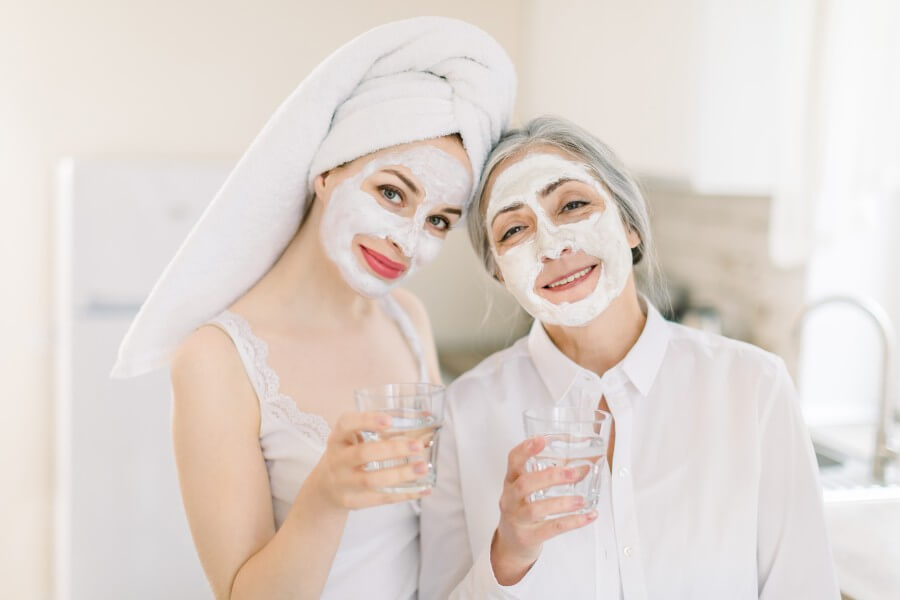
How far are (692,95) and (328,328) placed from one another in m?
1.21

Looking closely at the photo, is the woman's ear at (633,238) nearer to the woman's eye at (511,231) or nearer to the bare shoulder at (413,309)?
the woman's eye at (511,231)

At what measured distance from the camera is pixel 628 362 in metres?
1.21

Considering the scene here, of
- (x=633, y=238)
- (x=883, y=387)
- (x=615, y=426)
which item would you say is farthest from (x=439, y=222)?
(x=883, y=387)

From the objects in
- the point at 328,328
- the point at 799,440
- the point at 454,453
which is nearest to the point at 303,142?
the point at 328,328

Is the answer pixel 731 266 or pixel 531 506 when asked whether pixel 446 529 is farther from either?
pixel 731 266

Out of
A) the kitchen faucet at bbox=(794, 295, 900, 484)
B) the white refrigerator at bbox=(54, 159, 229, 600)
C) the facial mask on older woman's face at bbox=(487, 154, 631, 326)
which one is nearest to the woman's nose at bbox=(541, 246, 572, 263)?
the facial mask on older woman's face at bbox=(487, 154, 631, 326)

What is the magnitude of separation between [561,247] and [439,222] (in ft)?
0.75

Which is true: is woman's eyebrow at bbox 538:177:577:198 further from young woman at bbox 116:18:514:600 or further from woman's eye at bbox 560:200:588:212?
young woman at bbox 116:18:514:600

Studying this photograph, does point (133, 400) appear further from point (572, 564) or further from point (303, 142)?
point (572, 564)

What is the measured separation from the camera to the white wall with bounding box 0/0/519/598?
284cm

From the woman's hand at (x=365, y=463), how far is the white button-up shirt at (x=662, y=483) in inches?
7.9

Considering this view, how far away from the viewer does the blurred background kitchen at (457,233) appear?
1.91 m

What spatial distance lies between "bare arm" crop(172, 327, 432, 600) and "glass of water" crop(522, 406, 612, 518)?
0.83 feet

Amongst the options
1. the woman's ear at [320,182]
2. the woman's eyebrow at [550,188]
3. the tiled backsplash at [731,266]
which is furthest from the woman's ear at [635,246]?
the tiled backsplash at [731,266]
